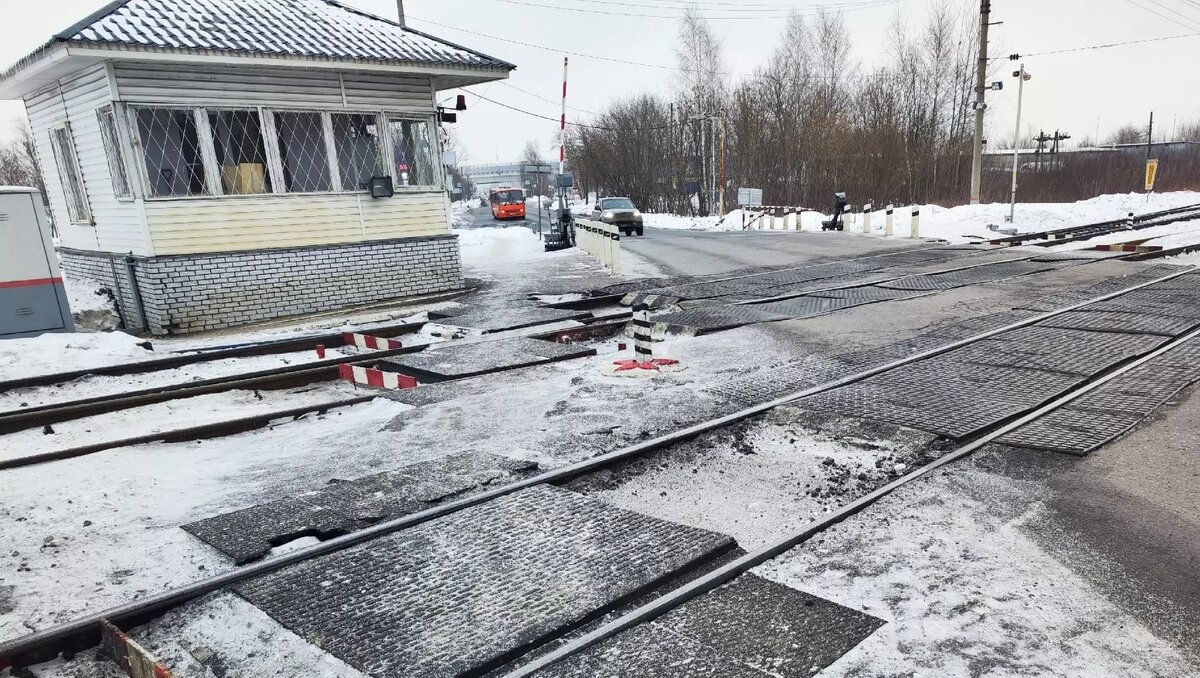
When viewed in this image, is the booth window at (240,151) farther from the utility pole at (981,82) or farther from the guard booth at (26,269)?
the utility pole at (981,82)

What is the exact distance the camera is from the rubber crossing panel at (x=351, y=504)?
4016 millimetres

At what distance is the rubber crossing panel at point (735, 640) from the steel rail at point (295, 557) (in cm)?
165

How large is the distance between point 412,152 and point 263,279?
3998 mm

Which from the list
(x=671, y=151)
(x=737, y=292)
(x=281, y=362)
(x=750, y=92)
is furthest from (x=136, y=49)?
(x=671, y=151)

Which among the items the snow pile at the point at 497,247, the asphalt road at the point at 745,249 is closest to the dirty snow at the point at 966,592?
the asphalt road at the point at 745,249

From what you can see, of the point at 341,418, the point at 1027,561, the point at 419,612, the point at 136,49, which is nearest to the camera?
the point at 419,612

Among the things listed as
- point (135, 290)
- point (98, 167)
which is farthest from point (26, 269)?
point (98, 167)

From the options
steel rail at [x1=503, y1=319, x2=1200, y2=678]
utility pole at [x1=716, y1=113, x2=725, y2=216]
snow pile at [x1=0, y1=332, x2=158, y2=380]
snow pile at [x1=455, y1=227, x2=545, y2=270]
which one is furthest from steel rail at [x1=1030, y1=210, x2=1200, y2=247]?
snow pile at [x1=0, y1=332, x2=158, y2=380]

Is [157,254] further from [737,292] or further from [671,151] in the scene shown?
[671,151]

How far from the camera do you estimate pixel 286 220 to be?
485 inches

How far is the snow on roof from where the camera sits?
34.7 ft

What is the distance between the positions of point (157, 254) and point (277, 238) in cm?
187

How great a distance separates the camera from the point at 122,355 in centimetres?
A: 934

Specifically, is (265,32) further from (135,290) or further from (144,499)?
(144,499)
